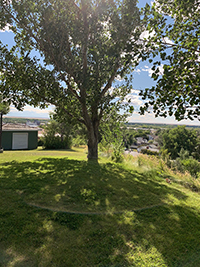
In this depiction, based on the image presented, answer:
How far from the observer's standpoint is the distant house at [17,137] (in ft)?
70.2

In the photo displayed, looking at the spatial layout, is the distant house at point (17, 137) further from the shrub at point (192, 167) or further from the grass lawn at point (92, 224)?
the shrub at point (192, 167)

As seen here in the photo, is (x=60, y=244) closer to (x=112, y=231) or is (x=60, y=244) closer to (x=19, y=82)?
(x=112, y=231)

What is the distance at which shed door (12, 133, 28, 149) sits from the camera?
21.9 meters

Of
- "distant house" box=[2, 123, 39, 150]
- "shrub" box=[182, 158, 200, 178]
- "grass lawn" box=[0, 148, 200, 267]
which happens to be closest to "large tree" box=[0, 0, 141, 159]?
"grass lawn" box=[0, 148, 200, 267]

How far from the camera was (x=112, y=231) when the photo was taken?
3.59 meters

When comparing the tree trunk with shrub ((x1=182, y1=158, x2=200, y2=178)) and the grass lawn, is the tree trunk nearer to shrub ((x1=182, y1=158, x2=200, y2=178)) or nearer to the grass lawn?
the grass lawn

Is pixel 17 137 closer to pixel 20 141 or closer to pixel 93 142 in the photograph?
pixel 20 141

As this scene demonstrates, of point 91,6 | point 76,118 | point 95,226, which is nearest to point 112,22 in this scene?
point 91,6

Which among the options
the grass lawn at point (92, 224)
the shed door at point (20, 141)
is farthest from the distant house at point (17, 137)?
the grass lawn at point (92, 224)

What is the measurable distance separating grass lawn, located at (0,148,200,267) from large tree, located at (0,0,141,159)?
220 inches

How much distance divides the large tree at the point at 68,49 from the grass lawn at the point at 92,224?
5.59 metres

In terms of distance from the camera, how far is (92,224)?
3756 mm

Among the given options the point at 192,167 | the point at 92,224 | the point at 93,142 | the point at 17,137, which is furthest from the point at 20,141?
the point at 92,224

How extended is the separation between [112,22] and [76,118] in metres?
5.43
